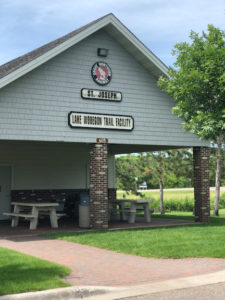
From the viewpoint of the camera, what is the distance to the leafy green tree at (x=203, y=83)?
1362 cm

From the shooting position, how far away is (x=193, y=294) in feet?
25.3

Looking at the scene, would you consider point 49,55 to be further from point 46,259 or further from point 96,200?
point 46,259

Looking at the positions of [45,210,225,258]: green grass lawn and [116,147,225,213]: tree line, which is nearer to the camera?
[45,210,225,258]: green grass lawn

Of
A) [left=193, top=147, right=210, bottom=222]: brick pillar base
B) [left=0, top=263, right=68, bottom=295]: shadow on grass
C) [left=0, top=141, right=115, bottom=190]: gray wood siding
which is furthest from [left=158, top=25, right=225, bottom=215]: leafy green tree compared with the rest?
[left=0, top=141, right=115, bottom=190]: gray wood siding

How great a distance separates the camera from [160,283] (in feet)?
27.5

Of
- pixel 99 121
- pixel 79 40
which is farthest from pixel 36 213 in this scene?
pixel 79 40

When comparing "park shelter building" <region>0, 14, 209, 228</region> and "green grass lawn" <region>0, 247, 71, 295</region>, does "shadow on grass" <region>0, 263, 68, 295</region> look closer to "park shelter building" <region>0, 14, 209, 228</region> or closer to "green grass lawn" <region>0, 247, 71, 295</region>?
"green grass lawn" <region>0, 247, 71, 295</region>

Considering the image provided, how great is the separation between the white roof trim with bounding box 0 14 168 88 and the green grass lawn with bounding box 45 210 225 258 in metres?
5.16

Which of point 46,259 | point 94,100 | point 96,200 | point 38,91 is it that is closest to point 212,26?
point 94,100

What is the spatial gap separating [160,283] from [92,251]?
390 cm

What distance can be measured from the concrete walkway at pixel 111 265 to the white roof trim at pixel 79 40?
5297mm

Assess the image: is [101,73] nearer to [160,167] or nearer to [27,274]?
[27,274]

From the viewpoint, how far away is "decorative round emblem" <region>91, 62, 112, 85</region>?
17.0 metres

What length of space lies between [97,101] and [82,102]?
2.01 ft
